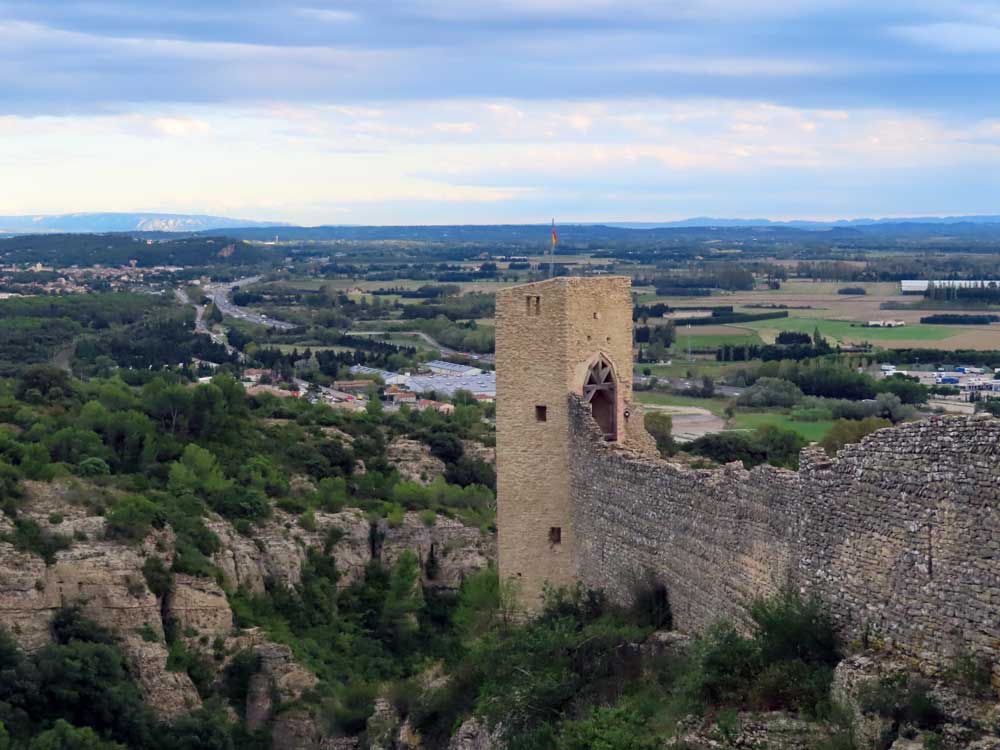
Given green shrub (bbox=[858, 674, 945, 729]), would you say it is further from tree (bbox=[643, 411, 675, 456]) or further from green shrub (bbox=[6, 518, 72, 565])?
tree (bbox=[643, 411, 675, 456])

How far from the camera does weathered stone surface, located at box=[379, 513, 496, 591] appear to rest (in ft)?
128

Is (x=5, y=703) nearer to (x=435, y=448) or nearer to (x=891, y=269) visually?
(x=435, y=448)

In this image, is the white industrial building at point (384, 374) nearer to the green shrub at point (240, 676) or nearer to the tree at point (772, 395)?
the tree at point (772, 395)

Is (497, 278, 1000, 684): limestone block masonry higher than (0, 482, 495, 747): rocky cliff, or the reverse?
(497, 278, 1000, 684): limestone block masonry

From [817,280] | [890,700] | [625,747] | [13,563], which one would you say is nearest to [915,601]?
[890,700]

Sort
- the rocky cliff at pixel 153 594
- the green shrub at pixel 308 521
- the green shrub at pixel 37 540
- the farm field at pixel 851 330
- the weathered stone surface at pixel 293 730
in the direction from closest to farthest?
the weathered stone surface at pixel 293 730
the rocky cliff at pixel 153 594
the green shrub at pixel 37 540
the green shrub at pixel 308 521
the farm field at pixel 851 330

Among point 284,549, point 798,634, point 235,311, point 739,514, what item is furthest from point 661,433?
point 235,311

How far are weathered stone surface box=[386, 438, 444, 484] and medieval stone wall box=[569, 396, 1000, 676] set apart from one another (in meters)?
27.8

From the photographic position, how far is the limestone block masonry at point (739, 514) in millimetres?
12172

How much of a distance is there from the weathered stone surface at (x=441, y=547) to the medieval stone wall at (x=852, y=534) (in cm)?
1927

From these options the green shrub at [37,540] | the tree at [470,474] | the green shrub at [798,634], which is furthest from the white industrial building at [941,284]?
the green shrub at [798,634]

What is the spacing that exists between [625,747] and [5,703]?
15.5 metres

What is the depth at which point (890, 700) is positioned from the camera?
39.8ft

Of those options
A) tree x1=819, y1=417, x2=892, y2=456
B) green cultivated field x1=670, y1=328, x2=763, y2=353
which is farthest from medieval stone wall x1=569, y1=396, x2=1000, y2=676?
green cultivated field x1=670, y1=328, x2=763, y2=353
